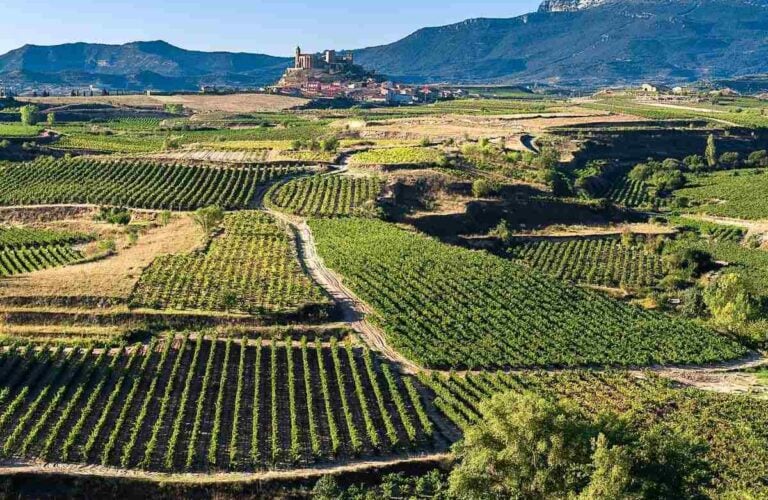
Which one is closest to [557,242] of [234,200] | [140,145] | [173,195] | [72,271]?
[234,200]

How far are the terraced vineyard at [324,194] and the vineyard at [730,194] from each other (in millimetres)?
50286

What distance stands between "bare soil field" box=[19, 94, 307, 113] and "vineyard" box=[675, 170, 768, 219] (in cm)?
10405

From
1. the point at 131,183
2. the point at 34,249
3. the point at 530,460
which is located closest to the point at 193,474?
the point at 530,460

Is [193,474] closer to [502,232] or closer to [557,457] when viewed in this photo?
[557,457]

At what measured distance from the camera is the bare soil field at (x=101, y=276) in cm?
5162

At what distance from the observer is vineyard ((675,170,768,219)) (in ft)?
334

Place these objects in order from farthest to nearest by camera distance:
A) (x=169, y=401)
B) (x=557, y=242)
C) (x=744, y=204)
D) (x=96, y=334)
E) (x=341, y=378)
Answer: (x=744, y=204)
(x=557, y=242)
(x=96, y=334)
(x=341, y=378)
(x=169, y=401)

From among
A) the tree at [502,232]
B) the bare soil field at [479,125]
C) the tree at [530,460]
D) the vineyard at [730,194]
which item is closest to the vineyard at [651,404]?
the tree at [530,460]

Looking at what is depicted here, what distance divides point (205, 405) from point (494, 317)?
891 inches

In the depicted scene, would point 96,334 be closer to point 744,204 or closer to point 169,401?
point 169,401

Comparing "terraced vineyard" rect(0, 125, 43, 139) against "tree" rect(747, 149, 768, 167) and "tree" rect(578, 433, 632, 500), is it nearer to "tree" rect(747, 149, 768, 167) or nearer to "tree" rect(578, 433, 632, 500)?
"tree" rect(578, 433, 632, 500)

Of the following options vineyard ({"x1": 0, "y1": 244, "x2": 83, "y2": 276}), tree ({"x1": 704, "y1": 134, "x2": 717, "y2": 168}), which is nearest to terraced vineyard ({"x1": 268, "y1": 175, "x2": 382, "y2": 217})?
vineyard ({"x1": 0, "y1": 244, "x2": 83, "y2": 276})

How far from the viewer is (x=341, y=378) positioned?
143 ft

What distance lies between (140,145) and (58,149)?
12174 mm
